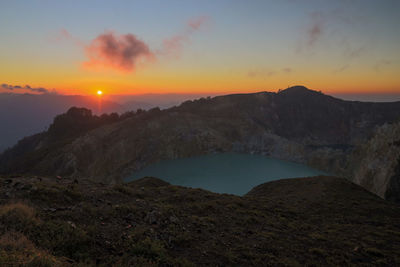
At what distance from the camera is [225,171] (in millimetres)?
67812

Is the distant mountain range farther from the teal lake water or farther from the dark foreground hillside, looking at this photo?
the dark foreground hillside

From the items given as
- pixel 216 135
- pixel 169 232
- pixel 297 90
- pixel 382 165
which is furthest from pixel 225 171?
pixel 297 90

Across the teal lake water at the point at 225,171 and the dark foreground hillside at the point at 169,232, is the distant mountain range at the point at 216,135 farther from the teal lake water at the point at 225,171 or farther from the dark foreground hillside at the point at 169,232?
the dark foreground hillside at the point at 169,232

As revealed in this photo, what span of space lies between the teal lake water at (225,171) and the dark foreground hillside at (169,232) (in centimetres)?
3696

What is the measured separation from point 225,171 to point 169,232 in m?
59.5

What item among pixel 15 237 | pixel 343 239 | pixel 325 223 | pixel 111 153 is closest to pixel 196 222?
pixel 15 237

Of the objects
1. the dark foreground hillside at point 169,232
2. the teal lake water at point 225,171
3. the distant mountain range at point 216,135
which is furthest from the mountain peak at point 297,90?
the dark foreground hillside at point 169,232

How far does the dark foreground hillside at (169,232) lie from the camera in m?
6.75

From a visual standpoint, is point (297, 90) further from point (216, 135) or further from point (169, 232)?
point (169, 232)

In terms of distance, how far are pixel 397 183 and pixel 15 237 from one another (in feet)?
171

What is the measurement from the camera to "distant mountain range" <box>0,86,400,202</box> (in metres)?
64.6

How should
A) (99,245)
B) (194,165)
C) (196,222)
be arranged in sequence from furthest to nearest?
(194,165) → (196,222) → (99,245)

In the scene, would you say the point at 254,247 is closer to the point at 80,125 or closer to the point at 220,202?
the point at 220,202

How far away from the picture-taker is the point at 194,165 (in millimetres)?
73625
